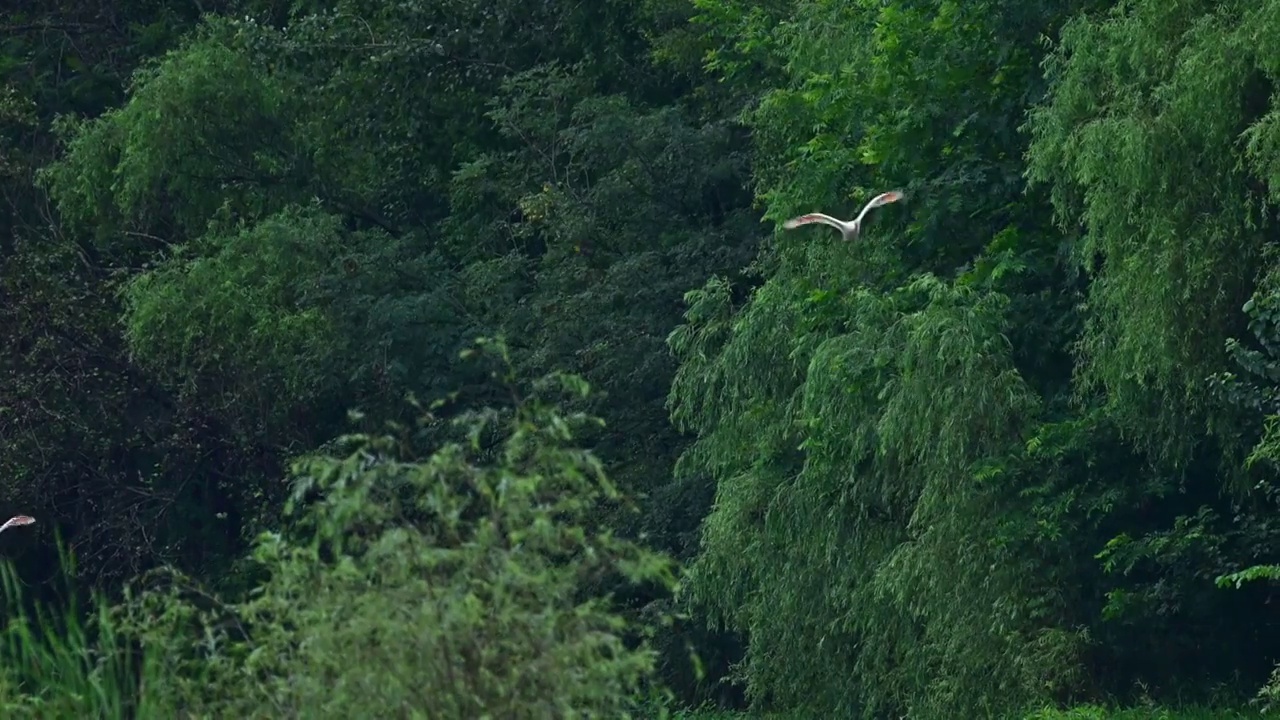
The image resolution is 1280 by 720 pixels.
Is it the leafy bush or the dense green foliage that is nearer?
the leafy bush

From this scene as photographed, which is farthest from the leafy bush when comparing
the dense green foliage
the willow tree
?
the willow tree

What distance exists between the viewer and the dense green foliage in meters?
6.99

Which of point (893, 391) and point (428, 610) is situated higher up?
point (428, 610)

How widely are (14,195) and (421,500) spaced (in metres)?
19.4

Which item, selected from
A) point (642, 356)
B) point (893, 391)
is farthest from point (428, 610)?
point (642, 356)

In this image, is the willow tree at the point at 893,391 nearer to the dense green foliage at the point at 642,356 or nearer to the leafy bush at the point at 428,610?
the dense green foliage at the point at 642,356

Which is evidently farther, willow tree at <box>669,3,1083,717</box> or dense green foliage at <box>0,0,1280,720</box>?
willow tree at <box>669,3,1083,717</box>

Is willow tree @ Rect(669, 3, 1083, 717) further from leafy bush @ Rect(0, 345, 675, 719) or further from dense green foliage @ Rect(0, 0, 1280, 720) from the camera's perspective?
leafy bush @ Rect(0, 345, 675, 719)

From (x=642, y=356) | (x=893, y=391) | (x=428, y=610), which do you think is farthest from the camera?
(x=642, y=356)

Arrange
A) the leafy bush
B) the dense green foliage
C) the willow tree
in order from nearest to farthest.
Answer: the leafy bush < the dense green foliage < the willow tree

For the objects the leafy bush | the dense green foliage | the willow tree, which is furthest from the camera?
the willow tree

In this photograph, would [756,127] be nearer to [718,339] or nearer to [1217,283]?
[718,339]

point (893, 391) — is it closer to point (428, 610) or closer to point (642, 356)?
point (642, 356)

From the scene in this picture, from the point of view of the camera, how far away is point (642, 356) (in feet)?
68.8
